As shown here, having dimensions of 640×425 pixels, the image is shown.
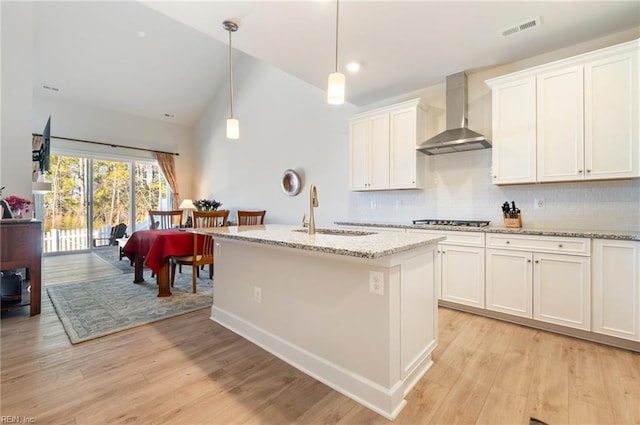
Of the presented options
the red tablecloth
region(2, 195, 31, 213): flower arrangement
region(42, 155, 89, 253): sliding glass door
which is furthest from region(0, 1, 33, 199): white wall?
region(42, 155, 89, 253): sliding glass door

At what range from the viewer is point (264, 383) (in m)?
1.85

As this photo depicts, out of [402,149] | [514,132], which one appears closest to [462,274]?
[514,132]

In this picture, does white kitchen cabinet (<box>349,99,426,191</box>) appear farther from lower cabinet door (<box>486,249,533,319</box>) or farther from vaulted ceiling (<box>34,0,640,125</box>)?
lower cabinet door (<box>486,249,533,319</box>)

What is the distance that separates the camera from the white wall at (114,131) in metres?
5.87

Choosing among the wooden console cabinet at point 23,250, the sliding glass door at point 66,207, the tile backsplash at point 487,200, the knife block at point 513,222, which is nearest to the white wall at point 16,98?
the wooden console cabinet at point 23,250

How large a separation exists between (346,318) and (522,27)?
112 inches

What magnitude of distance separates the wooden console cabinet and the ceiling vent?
16.0ft

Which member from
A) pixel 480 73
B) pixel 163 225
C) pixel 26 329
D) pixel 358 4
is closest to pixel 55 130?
pixel 163 225

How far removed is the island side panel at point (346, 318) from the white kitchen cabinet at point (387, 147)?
1.88 metres

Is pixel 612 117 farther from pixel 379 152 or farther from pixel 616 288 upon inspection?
pixel 379 152

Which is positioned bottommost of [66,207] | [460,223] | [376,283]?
[376,283]

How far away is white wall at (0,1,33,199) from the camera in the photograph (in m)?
3.69

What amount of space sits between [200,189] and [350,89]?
536 cm

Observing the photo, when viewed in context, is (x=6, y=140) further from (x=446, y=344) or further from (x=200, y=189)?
(x=446, y=344)
